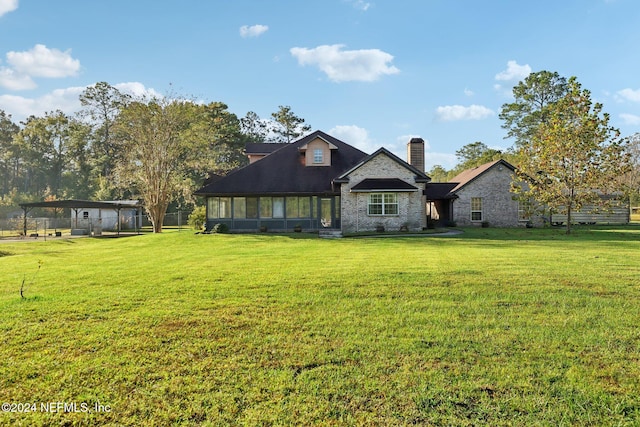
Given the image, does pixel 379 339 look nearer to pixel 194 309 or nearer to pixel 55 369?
pixel 194 309

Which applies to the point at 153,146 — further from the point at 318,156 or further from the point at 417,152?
the point at 417,152

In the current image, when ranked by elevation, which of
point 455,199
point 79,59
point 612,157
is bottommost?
point 455,199

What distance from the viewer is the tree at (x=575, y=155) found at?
67.1 ft

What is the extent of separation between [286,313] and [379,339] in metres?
1.60

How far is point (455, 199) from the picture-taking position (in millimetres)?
28328

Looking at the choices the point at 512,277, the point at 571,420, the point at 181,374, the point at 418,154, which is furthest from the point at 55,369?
the point at 418,154

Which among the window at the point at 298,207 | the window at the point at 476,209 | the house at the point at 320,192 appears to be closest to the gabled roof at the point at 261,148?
the house at the point at 320,192

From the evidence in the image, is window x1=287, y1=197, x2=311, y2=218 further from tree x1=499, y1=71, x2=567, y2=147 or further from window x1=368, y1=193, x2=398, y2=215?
tree x1=499, y1=71, x2=567, y2=147

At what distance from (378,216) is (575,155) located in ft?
37.0

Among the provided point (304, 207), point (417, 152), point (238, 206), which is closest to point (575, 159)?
point (417, 152)

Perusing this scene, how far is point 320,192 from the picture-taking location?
79.8 ft

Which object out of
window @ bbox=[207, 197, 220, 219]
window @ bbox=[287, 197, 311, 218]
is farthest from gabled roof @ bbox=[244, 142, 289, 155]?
window @ bbox=[287, 197, 311, 218]

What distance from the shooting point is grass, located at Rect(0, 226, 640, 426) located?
344 cm

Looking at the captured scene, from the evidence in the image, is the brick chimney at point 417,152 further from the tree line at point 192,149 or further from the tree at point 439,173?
the tree at point 439,173
